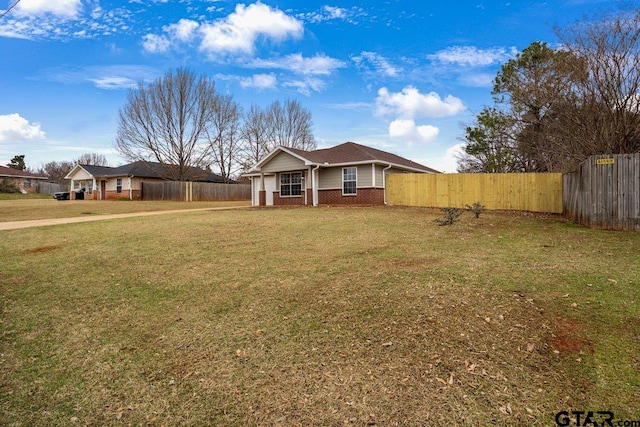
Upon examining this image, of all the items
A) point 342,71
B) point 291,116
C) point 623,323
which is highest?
point 291,116

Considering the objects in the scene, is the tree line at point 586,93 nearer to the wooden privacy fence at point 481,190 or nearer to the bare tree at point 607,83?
the bare tree at point 607,83

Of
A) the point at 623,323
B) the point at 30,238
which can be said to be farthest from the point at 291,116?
the point at 623,323

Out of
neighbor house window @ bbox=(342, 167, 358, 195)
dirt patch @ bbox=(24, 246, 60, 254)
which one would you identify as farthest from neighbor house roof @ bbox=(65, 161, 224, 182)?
dirt patch @ bbox=(24, 246, 60, 254)

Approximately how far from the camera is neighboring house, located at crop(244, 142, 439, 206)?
758 inches

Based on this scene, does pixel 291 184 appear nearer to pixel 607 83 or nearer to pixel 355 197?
pixel 355 197

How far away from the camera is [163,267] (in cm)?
617

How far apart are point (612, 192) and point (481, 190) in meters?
7.55

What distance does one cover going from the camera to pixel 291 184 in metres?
21.7

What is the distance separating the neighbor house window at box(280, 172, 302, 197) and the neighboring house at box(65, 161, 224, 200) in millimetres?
18949

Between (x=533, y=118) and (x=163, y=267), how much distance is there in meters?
18.7

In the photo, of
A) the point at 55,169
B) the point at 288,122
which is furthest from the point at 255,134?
the point at 55,169

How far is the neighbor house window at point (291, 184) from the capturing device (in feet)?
70.3

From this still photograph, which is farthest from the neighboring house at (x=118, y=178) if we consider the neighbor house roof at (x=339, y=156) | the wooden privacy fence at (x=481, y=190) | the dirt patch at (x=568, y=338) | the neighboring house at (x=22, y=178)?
the dirt patch at (x=568, y=338)

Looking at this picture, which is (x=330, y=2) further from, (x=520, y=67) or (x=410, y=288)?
(x=520, y=67)
